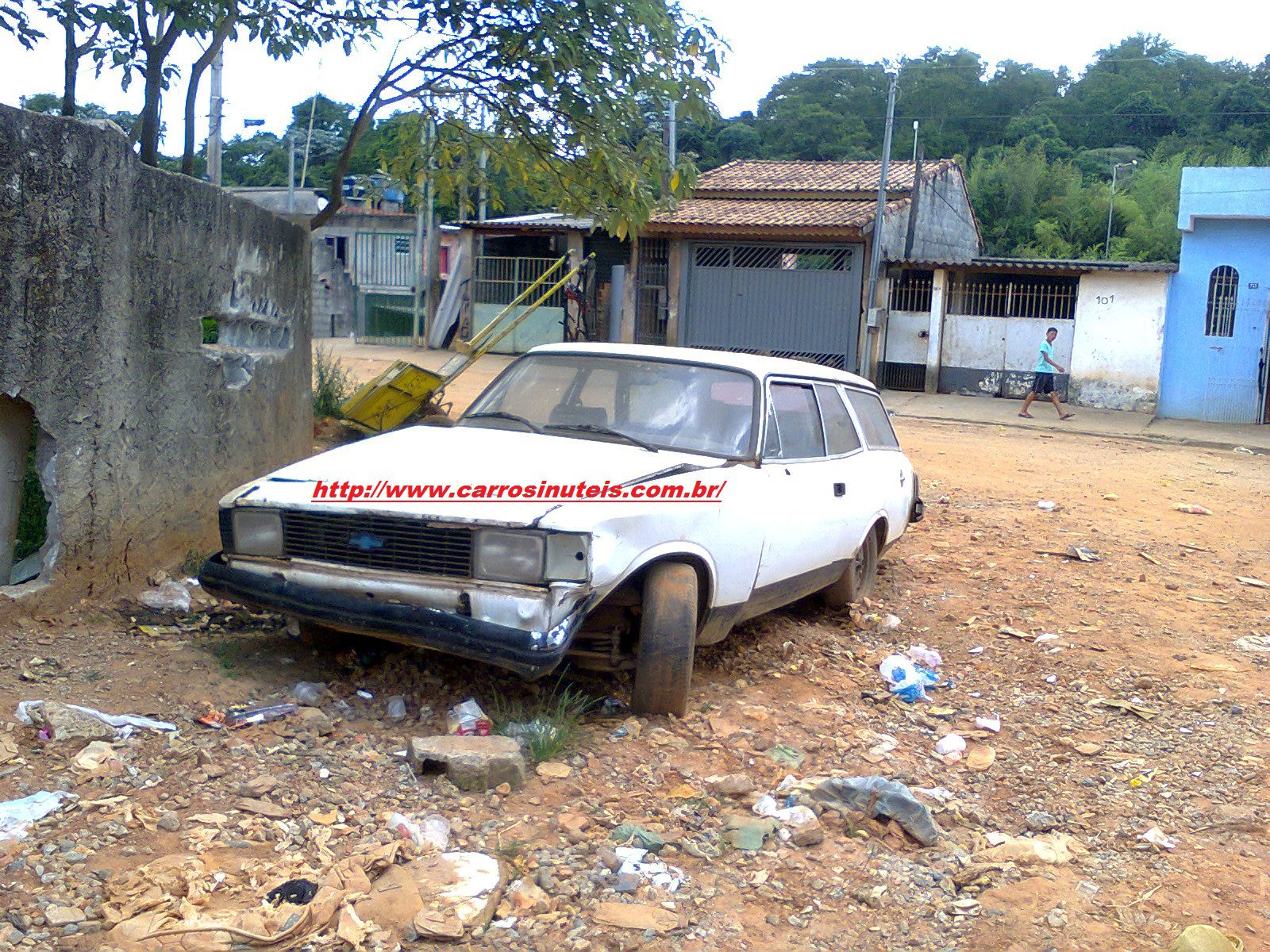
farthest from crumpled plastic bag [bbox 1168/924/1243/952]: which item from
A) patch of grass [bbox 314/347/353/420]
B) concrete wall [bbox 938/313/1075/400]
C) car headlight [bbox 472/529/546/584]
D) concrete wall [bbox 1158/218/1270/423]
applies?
concrete wall [bbox 938/313/1075/400]

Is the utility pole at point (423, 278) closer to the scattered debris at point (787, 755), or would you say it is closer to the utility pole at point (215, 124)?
the utility pole at point (215, 124)

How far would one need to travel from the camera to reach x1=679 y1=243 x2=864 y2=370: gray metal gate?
2219cm

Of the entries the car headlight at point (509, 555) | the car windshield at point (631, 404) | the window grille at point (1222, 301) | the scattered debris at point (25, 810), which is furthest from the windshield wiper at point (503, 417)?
the window grille at point (1222, 301)

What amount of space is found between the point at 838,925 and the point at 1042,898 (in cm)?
63

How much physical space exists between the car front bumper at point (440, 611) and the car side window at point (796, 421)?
1.71m

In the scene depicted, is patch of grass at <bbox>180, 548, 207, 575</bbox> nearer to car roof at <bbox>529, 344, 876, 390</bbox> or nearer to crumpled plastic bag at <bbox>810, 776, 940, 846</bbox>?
car roof at <bbox>529, 344, 876, 390</bbox>

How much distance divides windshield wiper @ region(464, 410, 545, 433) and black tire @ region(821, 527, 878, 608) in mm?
1907

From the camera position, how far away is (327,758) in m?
3.94

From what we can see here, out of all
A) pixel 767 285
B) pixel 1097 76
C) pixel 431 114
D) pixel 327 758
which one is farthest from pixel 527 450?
pixel 1097 76

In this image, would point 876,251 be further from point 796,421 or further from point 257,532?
point 257,532

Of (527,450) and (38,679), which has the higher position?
(527,450)

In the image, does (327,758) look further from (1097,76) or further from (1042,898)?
(1097,76)

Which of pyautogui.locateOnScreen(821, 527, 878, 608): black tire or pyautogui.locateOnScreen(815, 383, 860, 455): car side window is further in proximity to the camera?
pyautogui.locateOnScreen(821, 527, 878, 608): black tire

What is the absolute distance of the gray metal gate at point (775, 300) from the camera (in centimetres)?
2219
